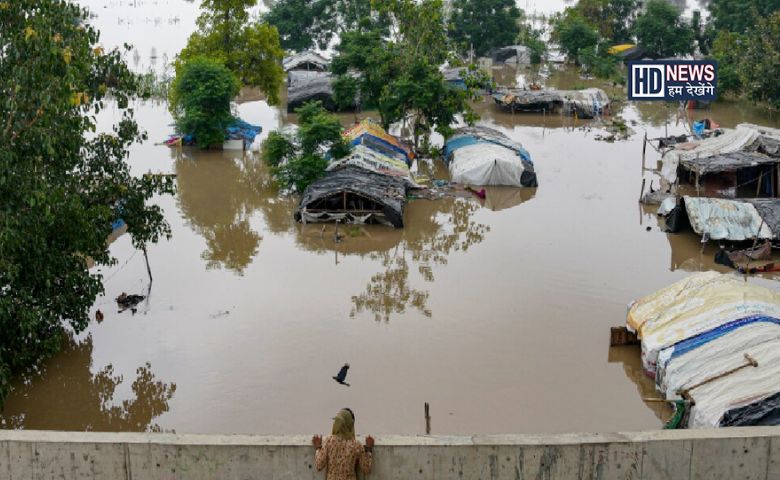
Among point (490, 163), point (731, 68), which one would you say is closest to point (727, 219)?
point (490, 163)

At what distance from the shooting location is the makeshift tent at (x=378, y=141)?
67.7ft

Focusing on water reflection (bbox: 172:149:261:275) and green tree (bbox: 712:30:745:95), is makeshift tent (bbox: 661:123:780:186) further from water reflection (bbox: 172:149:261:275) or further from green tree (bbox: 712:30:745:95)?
green tree (bbox: 712:30:745:95)

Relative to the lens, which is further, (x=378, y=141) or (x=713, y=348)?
(x=378, y=141)

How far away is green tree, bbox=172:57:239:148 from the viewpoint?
72.9 feet

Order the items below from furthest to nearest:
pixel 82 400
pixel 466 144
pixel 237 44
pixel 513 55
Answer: pixel 513 55
pixel 237 44
pixel 466 144
pixel 82 400

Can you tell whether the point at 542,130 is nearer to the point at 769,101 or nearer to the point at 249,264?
the point at 769,101

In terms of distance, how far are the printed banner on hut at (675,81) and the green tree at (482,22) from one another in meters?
19.0

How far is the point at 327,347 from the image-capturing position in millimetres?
11539

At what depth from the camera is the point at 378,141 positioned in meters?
21.0

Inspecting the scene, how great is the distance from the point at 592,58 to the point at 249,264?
2708cm

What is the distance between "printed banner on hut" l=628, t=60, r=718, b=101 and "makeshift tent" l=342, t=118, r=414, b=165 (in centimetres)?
599

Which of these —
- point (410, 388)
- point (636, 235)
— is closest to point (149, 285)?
point (410, 388)

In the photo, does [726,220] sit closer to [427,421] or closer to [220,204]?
[427,421]

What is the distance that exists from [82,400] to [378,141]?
11990 mm
